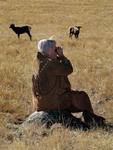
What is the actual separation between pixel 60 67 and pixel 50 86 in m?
0.40

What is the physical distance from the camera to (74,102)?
878 centimetres

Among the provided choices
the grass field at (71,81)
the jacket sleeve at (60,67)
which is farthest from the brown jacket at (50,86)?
the grass field at (71,81)

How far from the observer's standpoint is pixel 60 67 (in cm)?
864

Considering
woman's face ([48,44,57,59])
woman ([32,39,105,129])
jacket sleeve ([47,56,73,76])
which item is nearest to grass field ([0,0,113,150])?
woman ([32,39,105,129])

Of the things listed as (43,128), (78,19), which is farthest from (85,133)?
(78,19)

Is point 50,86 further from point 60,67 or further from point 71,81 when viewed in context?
point 71,81

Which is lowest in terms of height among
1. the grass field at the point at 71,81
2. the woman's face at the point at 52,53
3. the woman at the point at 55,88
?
the grass field at the point at 71,81

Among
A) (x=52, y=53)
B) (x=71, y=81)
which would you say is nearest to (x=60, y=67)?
(x=52, y=53)

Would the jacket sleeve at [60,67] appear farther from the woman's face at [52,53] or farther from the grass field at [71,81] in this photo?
the grass field at [71,81]

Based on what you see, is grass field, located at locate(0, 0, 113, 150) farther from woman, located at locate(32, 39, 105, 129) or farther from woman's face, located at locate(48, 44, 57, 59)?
woman's face, located at locate(48, 44, 57, 59)

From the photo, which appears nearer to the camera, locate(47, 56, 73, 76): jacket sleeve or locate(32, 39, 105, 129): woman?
locate(47, 56, 73, 76): jacket sleeve

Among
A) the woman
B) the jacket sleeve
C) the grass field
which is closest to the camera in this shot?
the grass field

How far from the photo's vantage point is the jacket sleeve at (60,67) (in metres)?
8.63

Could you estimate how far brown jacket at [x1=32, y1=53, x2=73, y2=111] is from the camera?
28.8 feet
